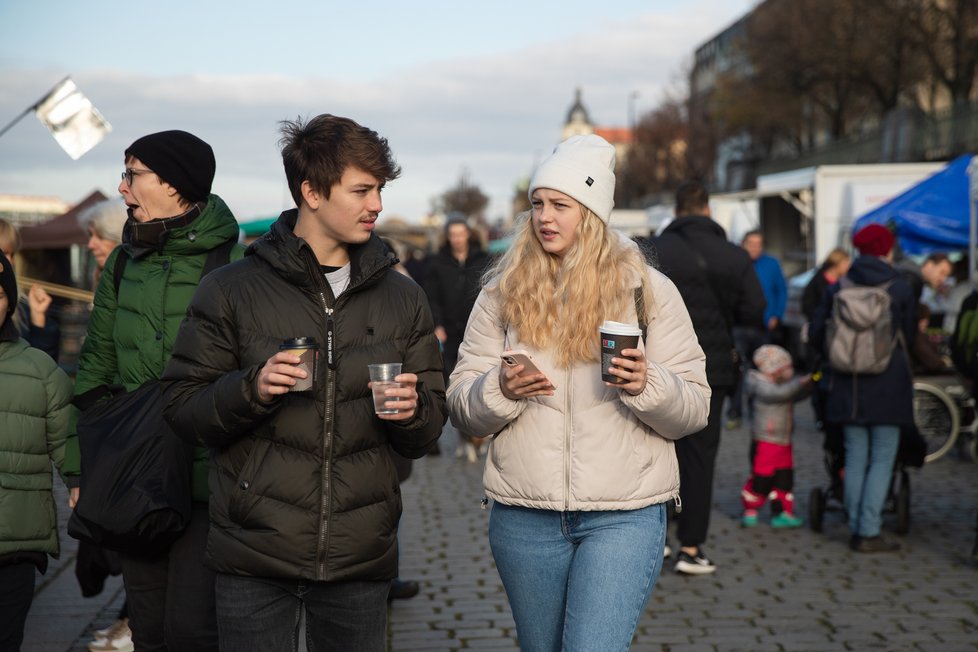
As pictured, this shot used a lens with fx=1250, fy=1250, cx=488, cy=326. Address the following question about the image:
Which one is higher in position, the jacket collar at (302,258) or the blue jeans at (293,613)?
the jacket collar at (302,258)

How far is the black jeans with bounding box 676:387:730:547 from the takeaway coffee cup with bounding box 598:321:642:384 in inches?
155

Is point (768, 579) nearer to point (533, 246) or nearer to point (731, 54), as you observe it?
point (533, 246)

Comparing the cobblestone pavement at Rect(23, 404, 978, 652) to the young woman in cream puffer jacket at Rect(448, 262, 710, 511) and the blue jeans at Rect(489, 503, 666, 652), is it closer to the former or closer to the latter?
the blue jeans at Rect(489, 503, 666, 652)

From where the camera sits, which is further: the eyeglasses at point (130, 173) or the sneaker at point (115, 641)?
the sneaker at point (115, 641)

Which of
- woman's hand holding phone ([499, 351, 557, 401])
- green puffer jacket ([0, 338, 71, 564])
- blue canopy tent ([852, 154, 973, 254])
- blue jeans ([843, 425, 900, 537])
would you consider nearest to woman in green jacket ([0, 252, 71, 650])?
green puffer jacket ([0, 338, 71, 564])

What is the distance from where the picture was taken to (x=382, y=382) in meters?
3.12

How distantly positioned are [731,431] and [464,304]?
4.20 meters

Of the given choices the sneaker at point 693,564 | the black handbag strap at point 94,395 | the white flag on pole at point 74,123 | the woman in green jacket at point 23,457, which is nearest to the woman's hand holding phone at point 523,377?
the black handbag strap at point 94,395

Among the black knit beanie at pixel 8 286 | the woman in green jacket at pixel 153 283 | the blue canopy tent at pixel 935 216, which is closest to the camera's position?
the woman in green jacket at pixel 153 283

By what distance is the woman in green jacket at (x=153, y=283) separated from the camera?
4.06 metres

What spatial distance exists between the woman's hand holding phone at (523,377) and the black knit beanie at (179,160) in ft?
4.68

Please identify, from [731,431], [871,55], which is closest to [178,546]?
[731,431]

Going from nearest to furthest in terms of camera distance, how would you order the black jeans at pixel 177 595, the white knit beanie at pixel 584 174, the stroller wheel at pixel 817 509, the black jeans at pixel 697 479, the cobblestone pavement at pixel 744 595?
the white knit beanie at pixel 584 174, the black jeans at pixel 177 595, the cobblestone pavement at pixel 744 595, the black jeans at pixel 697 479, the stroller wheel at pixel 817 509

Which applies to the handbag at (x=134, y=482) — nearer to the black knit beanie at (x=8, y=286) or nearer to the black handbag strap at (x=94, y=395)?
the black handbag strap at (x=94, y=395)
